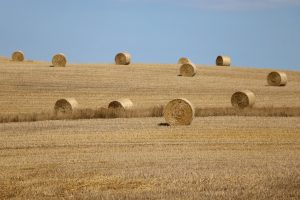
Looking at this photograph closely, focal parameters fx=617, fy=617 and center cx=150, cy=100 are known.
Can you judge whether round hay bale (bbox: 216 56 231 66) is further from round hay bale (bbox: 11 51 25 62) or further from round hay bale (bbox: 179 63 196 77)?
round hay bale (bbox: 11 51 25 62)

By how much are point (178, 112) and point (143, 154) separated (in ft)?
24.5

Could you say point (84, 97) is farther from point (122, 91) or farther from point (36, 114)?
point (36, 114)

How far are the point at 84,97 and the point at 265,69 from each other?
23911 mm

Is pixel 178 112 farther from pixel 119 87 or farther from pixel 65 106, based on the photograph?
pixel 119 87

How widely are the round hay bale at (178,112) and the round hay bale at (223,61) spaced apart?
96.7ft

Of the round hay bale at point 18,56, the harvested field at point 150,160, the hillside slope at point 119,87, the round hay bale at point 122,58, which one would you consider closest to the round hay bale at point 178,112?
the harvested field at point 150,160

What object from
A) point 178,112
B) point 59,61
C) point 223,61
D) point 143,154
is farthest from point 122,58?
point 143,154

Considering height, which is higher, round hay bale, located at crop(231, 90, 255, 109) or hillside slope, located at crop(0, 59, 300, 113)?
hillside slope, located at crop(0, 59, 300, 113)

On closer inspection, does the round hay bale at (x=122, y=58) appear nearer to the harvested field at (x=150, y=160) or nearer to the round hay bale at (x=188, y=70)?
the round hay bale at (x=188, y=70)

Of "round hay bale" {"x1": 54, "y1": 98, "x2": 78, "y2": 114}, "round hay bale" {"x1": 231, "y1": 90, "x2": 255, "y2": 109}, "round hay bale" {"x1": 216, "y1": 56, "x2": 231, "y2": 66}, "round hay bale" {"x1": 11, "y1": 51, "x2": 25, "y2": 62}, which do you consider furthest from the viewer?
"round hay bale" {"x1": 216, "y1": 56, "x2": 231, "y2": 66}

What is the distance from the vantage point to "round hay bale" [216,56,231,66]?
5231 centimetres

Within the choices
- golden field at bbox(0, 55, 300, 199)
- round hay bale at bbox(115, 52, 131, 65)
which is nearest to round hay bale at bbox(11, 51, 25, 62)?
round hay bale at bbox(115, 52, 131, 65)

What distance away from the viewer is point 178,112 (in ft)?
76.3

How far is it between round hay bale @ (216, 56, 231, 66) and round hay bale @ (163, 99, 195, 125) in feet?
96.7
